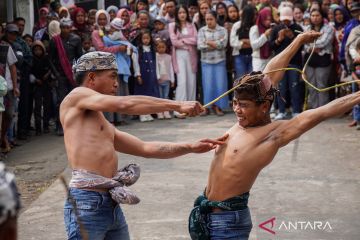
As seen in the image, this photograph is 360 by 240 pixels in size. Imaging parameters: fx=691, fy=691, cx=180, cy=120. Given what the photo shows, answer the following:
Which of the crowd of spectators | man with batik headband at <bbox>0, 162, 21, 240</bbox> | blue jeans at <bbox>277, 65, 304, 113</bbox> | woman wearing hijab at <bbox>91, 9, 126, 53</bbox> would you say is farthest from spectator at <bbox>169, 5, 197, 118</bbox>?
man with batik headband at <bbox>0, 162, 21, 240</bbox>

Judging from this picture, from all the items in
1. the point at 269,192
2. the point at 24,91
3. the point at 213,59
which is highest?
the point at 213,59

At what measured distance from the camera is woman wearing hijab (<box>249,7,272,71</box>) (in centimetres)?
1048

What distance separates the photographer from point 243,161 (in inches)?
157

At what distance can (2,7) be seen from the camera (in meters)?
12.3

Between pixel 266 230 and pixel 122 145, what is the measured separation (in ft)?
6.86

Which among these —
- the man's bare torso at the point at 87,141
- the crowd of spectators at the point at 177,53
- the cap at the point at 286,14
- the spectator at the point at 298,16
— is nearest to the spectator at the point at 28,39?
the crowd of spectators at the point at 177,53

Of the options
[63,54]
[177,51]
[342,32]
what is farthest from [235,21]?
[63,54]

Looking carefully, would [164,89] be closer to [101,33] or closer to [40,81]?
[101,33]

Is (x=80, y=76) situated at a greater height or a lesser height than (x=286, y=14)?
greater

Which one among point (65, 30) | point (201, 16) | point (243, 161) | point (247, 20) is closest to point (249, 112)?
point (243, 161)

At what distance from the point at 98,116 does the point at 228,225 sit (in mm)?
1031

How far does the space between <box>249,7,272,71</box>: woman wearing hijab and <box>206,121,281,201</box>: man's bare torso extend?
6530mm

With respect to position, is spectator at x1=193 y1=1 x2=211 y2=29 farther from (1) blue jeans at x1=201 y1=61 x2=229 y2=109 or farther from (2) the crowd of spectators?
(1) blue jeans at x1=201 y1=61 x2=229 y2=109

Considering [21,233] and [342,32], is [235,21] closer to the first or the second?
[342,32]
